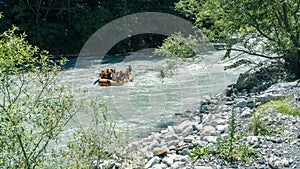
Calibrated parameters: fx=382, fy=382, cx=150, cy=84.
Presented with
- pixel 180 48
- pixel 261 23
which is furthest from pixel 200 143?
pixel 261 23

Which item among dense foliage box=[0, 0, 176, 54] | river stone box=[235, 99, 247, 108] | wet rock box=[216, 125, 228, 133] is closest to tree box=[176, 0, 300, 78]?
river stone box=[235, 99, 247, 108]

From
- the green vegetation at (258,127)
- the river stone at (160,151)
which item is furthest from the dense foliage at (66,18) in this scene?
the green vegetation at (258,127)

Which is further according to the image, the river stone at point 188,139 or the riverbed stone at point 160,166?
the river stone at point 188,139

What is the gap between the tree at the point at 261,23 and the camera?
664cm

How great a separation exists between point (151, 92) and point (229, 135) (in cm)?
417

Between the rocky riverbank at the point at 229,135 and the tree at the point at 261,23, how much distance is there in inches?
25.5

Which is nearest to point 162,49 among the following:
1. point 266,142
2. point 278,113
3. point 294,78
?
point 294,78

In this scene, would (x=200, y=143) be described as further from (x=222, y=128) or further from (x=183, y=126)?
(x=183, y=126)

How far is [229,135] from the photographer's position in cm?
424

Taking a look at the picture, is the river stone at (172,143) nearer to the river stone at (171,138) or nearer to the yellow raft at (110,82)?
the river stone at (171,138)

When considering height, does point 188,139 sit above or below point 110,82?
below

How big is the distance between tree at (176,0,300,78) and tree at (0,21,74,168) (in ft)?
15.6

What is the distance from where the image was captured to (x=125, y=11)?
16938mm

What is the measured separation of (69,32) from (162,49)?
1015cm
